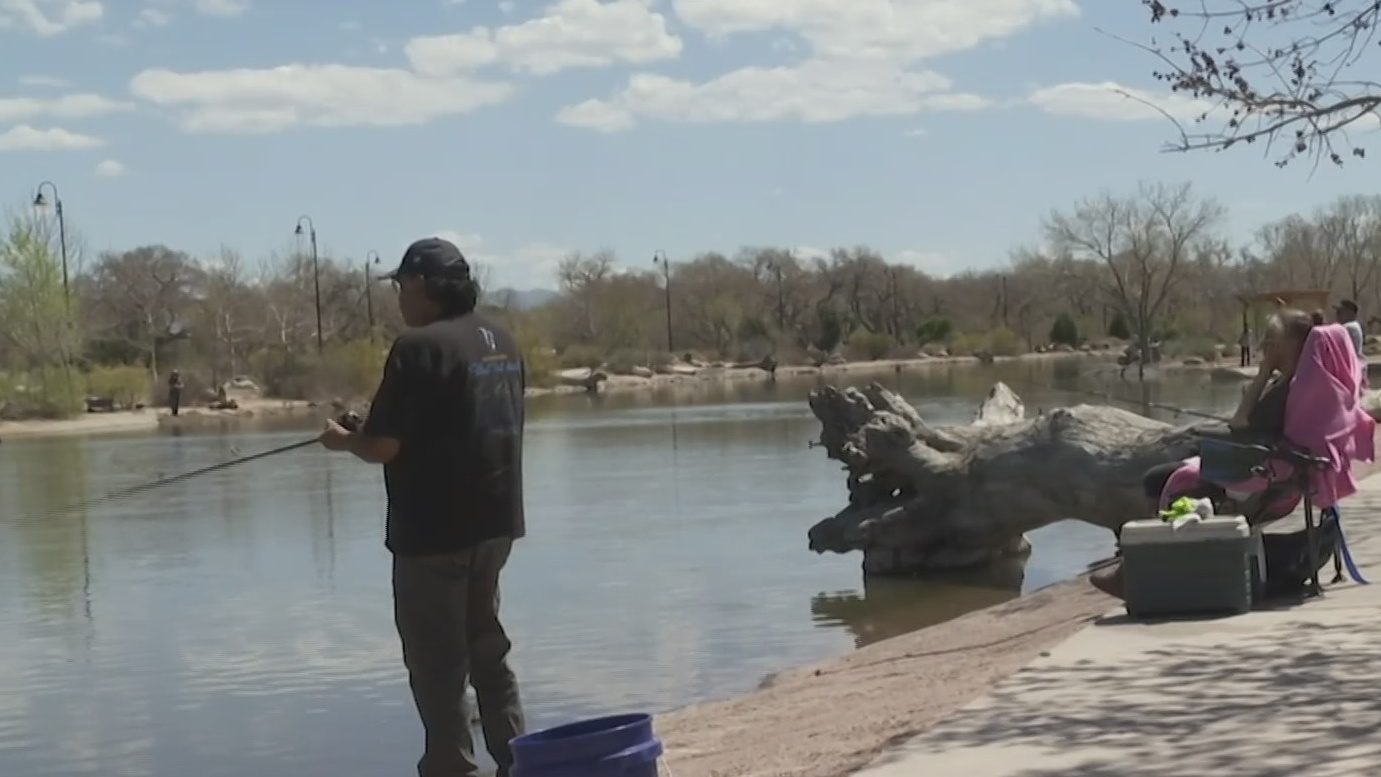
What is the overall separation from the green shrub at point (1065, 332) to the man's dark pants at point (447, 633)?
10181 cm

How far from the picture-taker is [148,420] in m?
55.4

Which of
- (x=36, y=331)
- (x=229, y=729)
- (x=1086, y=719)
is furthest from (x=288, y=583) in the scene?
(x=36, y=331)

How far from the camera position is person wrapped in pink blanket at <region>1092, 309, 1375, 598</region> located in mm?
8508

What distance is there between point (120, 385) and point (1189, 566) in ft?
185

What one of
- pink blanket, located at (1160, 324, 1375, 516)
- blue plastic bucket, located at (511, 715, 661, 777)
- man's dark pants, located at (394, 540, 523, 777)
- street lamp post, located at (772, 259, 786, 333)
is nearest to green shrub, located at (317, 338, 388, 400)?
street lamp post, located at (772, 259, 786, 333)

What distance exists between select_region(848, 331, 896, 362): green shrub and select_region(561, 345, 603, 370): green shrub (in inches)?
644

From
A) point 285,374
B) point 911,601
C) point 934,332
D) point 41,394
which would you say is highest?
point 934,332

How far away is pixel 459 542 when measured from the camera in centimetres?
588

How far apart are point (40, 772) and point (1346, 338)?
23.7 ft

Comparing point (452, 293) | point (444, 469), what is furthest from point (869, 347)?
point (444, 469)

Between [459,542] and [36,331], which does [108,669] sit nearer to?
[459,542]

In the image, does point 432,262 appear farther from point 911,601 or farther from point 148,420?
point 148,420

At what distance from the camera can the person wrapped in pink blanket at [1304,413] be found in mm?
8508

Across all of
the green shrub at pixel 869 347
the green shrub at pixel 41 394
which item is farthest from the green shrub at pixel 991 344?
the green shrub at pixel 41 394
